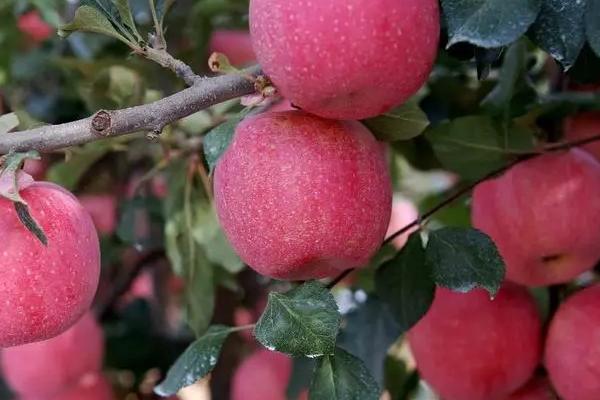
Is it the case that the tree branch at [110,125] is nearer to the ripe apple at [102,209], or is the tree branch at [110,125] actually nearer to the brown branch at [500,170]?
the brown branch at [500,170]

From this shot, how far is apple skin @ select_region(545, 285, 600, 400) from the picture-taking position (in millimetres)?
779

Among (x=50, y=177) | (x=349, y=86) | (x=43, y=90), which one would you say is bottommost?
(x=43, y=90)

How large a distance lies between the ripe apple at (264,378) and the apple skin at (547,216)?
492 millimetres

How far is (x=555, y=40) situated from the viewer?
59cm

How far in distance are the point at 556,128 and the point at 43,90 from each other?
107 centimetres

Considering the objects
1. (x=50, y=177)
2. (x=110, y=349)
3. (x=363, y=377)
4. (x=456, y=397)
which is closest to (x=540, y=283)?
(x=456, y=397)

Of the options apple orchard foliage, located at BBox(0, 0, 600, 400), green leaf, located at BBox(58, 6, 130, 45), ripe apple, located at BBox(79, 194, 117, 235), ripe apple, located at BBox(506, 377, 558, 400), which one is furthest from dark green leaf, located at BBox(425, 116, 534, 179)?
ripe apple, located at BBox(79, 194, 117, 235)

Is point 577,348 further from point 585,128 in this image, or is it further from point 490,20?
point 490,20

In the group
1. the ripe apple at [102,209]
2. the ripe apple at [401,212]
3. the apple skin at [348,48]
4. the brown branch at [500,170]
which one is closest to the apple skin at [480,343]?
the brown branch at [500,170]

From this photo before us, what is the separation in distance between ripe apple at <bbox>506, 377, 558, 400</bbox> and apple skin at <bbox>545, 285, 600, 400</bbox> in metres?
0.06

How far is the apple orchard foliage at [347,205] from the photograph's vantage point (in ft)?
1.95

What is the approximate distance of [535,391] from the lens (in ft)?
2.93

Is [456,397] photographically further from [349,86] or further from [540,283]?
[349,86]

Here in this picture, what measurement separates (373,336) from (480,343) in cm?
17
